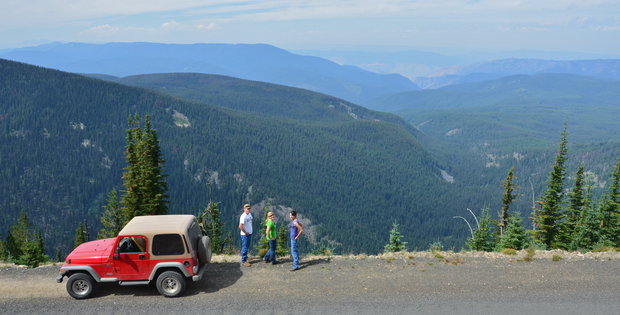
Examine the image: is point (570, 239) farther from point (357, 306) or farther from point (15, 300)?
point (15, 300)

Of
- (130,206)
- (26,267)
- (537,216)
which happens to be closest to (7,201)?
(130,206)

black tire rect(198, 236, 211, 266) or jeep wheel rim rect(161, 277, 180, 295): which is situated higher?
black tire rect(198, 236, 211, 266)

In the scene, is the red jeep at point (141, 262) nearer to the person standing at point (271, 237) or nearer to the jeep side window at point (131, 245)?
the jeep side window at point (131, 245)

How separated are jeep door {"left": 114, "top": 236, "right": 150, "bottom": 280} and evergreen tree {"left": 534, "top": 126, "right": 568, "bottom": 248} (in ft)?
126

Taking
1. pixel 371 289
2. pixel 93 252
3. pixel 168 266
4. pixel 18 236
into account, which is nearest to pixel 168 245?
pixel 168 266

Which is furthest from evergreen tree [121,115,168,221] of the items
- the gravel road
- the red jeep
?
the red jeep

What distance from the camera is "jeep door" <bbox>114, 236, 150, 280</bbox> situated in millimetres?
14703

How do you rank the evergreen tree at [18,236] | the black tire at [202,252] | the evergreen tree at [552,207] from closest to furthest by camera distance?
the black tire at [202,252], the evergreen tree at [552,207], the evergreen tree at [18,236]

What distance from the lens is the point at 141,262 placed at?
14.8 m

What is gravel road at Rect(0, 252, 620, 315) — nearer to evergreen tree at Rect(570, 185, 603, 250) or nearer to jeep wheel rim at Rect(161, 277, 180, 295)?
jeep wheel rim at Rect(161, 277, 180, 295)

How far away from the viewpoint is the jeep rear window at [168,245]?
580 inches

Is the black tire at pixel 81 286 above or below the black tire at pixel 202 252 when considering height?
below

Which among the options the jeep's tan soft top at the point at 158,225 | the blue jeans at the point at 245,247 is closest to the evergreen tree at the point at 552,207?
the blue jeans at the point at 245,247

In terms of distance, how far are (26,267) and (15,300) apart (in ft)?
11.5
